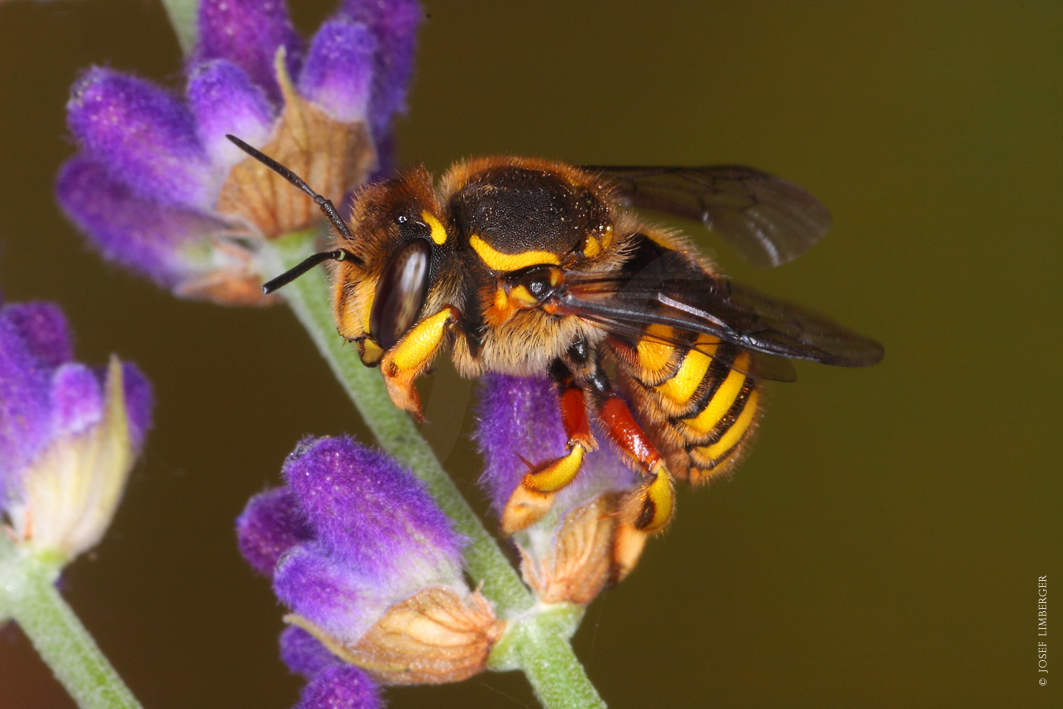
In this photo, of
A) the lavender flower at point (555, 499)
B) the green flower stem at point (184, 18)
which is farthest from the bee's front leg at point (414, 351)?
the green flower stem at point (184, 18)

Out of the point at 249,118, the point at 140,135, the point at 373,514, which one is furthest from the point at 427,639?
the point at 140,135

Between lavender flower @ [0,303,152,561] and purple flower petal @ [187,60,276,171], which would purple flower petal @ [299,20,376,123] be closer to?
purple flower petal @ [187,60,276,171]

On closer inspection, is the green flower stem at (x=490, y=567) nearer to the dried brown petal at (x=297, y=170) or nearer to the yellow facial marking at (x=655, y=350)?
the dried brown petal at (x=297, y=170)

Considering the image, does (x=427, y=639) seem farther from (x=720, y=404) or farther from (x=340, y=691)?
(x=720, y=404)

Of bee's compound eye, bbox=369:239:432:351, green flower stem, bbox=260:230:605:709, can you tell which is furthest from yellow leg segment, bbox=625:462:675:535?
bee's compound eye, bbox=369:239:432:351

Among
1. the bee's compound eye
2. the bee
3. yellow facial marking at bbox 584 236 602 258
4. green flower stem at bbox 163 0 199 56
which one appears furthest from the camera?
green flower stem at bbox 163 0 199 56

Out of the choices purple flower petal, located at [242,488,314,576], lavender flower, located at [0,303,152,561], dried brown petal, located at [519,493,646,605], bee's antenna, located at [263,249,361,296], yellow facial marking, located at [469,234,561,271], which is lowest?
dried brown petal, located at [519,493,646,605]
